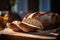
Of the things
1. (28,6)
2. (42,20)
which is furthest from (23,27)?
(28,6)

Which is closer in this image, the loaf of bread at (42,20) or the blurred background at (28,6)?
the loaf of bread at (42,20)

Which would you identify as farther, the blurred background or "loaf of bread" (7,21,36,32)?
the blurred background

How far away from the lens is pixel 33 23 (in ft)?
2.24

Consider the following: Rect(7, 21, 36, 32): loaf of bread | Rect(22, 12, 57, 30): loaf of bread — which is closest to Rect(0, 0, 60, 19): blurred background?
Rect(22, 12, 57, 30): loaf of bread

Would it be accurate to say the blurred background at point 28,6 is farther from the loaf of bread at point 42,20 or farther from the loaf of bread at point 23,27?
the loaf of bread at point 23,27

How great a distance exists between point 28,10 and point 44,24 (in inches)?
9.9

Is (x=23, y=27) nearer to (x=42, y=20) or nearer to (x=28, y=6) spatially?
→ (x=42, y=20)

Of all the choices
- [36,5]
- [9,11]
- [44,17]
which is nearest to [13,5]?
[9,11]

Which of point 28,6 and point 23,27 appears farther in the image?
point 28,6

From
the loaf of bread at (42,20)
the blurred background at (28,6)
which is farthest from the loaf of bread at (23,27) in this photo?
the blurred background at (28,6)

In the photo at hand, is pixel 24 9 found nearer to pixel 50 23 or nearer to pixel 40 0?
pixel 40 0

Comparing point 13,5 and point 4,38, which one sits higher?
point 13,5

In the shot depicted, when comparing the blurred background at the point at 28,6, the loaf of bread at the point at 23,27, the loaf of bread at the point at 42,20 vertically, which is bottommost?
the loaf of bread at the point at 23,27

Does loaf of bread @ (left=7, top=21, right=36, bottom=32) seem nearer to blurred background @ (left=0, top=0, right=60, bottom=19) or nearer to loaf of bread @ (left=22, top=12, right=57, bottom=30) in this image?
loaf of bread @ (left=22, top=12, right=57, bottom=30)
